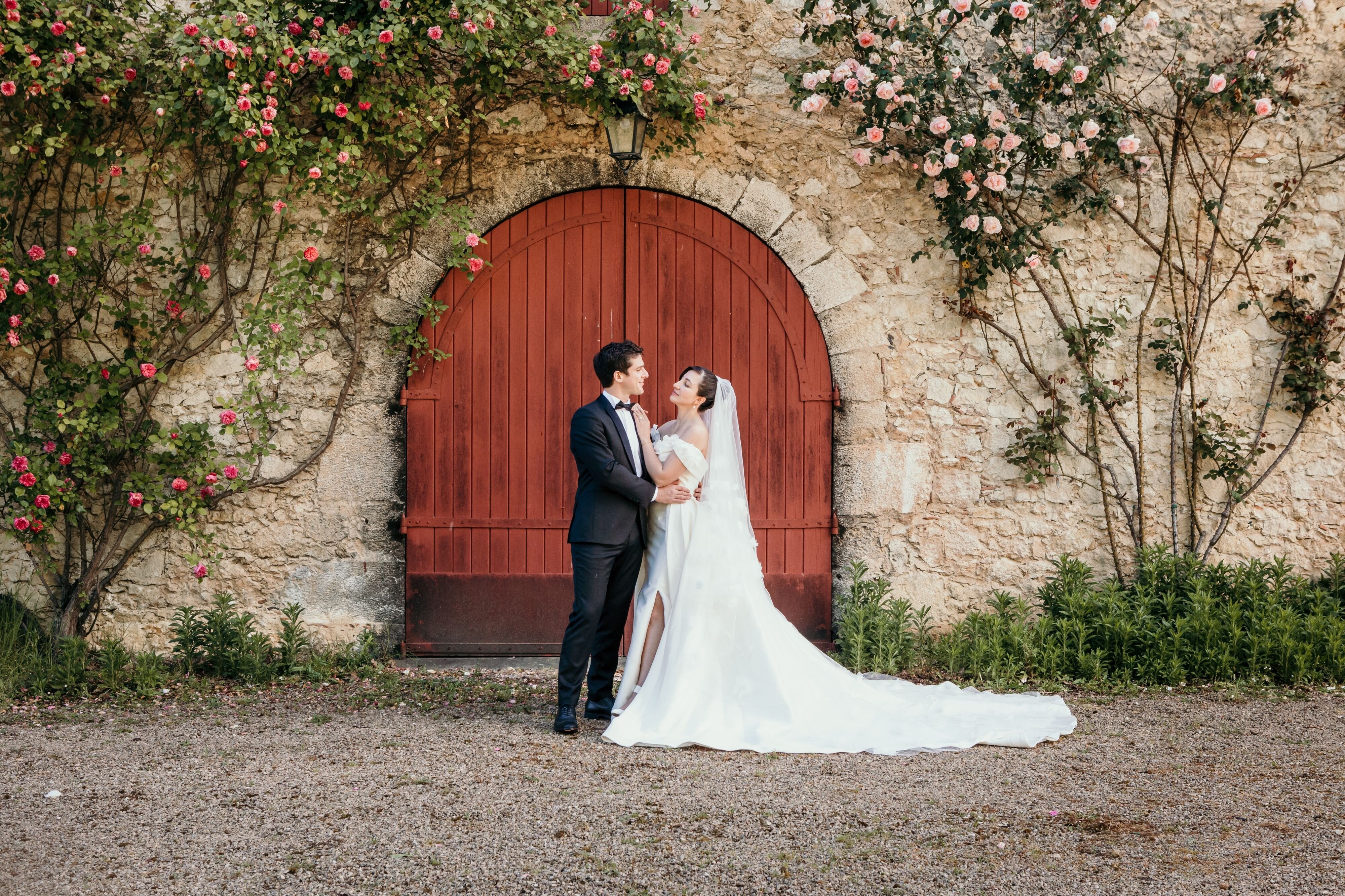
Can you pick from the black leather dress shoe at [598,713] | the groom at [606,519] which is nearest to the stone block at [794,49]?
the groom at [606,519]

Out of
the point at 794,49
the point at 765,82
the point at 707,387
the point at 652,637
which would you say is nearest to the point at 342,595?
the point at 652,637

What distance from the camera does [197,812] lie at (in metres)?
3.27

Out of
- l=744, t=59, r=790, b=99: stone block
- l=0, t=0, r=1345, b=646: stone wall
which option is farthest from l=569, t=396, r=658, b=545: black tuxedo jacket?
l=744, t=59, r=790, b=99: stone block

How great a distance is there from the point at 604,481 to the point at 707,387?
632 millimetres

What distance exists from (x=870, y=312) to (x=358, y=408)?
2.81 m

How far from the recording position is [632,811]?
3.26 meters

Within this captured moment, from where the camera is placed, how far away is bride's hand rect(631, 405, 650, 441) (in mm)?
4398

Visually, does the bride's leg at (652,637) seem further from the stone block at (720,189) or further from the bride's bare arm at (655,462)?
the stone block at (720,189)

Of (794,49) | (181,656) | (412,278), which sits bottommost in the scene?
(181,656)

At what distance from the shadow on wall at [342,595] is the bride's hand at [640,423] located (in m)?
1.93

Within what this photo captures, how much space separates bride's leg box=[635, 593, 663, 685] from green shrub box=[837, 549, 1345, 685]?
4.47ft

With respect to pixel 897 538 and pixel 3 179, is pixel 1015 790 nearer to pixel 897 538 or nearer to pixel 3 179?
pixel 897 538

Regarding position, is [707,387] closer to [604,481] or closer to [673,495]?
[673,495]

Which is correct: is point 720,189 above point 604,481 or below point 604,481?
above
